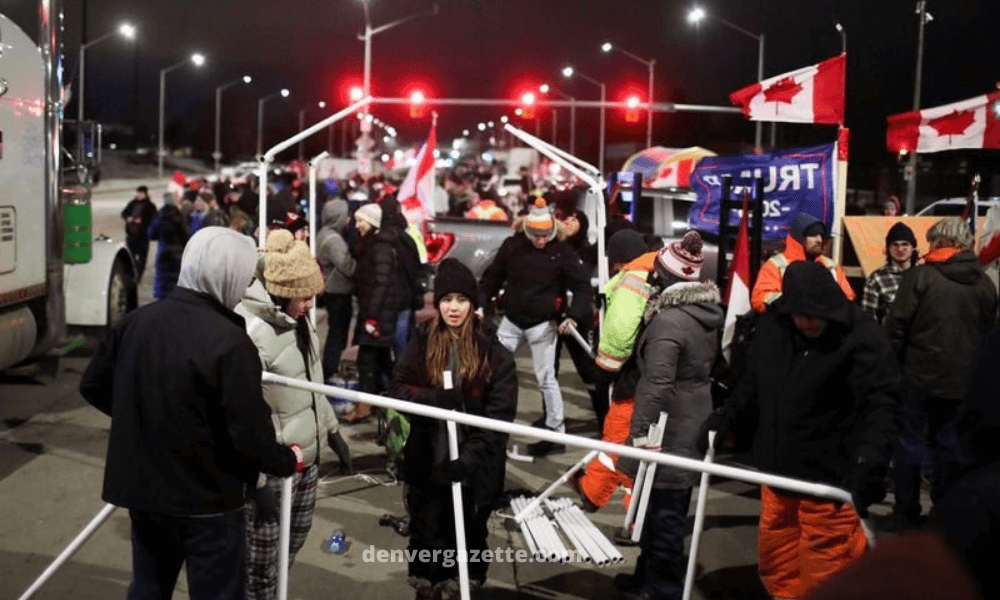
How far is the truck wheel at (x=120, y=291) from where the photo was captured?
1301 centimetres

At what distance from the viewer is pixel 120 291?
13.4 metres

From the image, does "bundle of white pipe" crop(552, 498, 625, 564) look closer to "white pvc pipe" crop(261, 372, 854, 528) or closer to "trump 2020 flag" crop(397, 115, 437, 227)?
"white pvc pipe" crop(261, 372, 854, 528)

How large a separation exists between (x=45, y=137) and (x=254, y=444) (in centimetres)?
717

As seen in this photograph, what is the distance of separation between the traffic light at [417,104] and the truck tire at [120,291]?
9162 mm

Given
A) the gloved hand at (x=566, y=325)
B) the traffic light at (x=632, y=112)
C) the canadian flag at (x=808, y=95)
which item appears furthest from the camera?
the traffic light at (x=632, y=112)

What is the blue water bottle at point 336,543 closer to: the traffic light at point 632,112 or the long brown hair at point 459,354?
the long brown hair at point 459,354

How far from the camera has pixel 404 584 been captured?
6445 millimetres

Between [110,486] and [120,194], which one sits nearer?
[110,486]

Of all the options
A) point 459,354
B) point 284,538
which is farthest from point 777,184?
point 284,538

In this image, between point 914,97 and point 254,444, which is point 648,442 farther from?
point 914,97

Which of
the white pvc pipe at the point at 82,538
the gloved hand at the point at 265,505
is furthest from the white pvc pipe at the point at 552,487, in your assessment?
the white pvc pipe at the point at 82,538

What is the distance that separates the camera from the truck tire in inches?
512

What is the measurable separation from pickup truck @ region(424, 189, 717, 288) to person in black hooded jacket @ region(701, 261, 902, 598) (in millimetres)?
8650

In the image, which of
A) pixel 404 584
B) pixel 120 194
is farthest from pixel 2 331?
pixel 120 194
